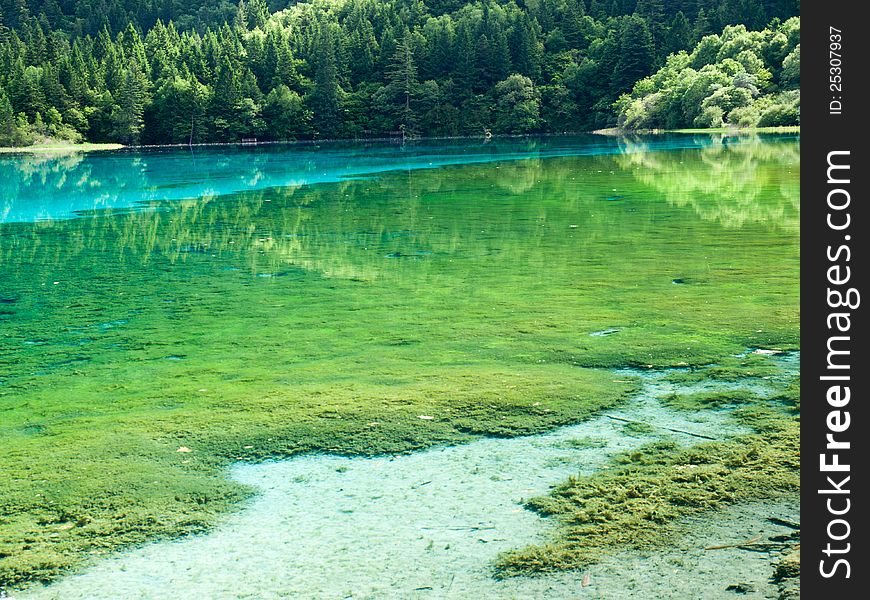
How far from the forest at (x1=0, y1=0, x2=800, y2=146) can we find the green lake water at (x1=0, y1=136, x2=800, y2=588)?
6738cm

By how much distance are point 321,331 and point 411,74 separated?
10506 cm

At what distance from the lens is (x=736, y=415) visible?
751 cm

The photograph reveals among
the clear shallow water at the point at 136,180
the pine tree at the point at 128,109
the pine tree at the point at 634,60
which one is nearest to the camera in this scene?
the clear shallow water at the point at 136,180

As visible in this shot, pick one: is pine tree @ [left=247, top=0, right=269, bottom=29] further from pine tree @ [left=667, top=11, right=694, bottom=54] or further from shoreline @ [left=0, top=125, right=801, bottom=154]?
pine tree @ [left=667, top=11, right=694, bottom=54]

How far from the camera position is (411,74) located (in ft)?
368

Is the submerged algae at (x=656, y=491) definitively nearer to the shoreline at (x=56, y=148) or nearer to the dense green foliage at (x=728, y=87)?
the dense green foliage at (x=728, y=87)

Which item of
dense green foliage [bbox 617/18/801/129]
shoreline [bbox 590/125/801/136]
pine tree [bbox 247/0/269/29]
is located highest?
pine tree [bbox 247/0/269/29]

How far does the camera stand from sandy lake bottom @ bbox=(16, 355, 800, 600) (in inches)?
201

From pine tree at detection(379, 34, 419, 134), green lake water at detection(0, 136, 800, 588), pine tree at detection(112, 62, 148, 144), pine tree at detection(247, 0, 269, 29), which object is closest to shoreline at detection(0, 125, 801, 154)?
pine tree at detection(112, 62, 148, 144)

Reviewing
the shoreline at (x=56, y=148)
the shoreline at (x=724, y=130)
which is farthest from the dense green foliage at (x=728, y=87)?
the shoreline at (x=56, y=148)

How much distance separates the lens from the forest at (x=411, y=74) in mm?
91500

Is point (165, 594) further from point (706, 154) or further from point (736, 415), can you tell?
point (706, 154)

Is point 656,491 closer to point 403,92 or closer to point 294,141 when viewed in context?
point 294,141
